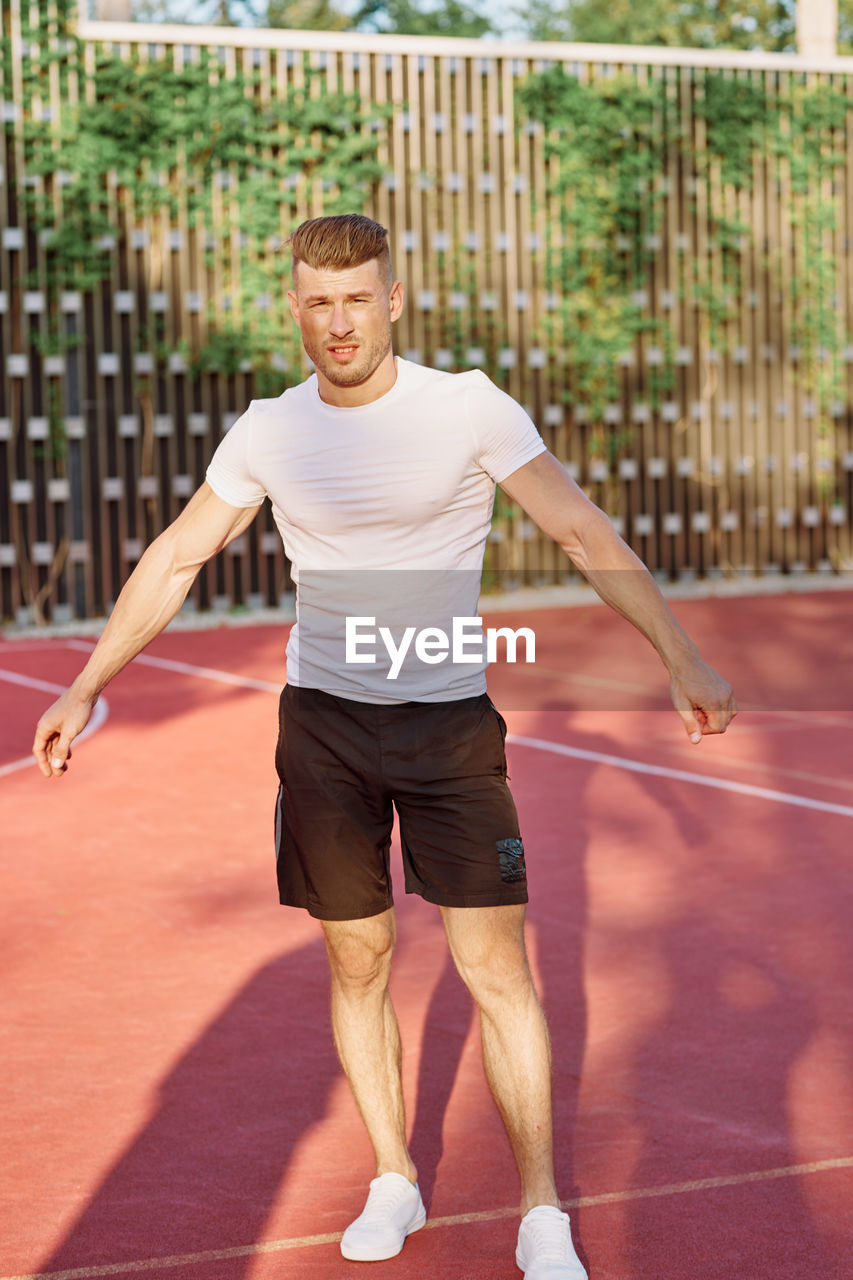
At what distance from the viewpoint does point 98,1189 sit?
3.60 meters

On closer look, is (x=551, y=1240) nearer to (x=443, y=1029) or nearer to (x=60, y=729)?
(x=60, y=729)

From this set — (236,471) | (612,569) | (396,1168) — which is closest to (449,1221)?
(396,1168)

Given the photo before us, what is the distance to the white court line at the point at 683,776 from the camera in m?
7.17

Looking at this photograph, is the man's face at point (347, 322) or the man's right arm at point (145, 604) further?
the man's right arm at point (145, 604)

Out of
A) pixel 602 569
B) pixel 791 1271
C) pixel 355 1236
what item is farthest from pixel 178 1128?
pixel 602 569

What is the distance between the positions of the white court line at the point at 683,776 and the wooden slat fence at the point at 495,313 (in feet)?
22.7

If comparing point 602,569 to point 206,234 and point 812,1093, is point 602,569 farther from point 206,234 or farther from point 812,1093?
point 206,234

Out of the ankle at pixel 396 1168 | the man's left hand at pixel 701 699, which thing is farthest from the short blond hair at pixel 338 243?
the ankle at pixel 396 1168

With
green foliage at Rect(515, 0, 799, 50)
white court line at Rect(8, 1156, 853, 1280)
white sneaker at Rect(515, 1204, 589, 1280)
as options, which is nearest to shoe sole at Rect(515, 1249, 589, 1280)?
white sneaker at Rect(515, 1204, 589, 1280)

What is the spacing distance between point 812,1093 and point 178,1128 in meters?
1.54

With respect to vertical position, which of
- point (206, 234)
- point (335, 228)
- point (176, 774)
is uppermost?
point (206, 234)

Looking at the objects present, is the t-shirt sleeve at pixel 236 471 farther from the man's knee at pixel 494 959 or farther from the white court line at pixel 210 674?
the white court line at pixel 210 674

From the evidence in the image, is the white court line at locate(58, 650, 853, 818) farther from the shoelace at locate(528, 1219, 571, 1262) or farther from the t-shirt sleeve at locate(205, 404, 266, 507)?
the t-shirt sleeve at locate(205, 404, 266, 507)

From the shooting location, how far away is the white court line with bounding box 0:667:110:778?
8312 mm
